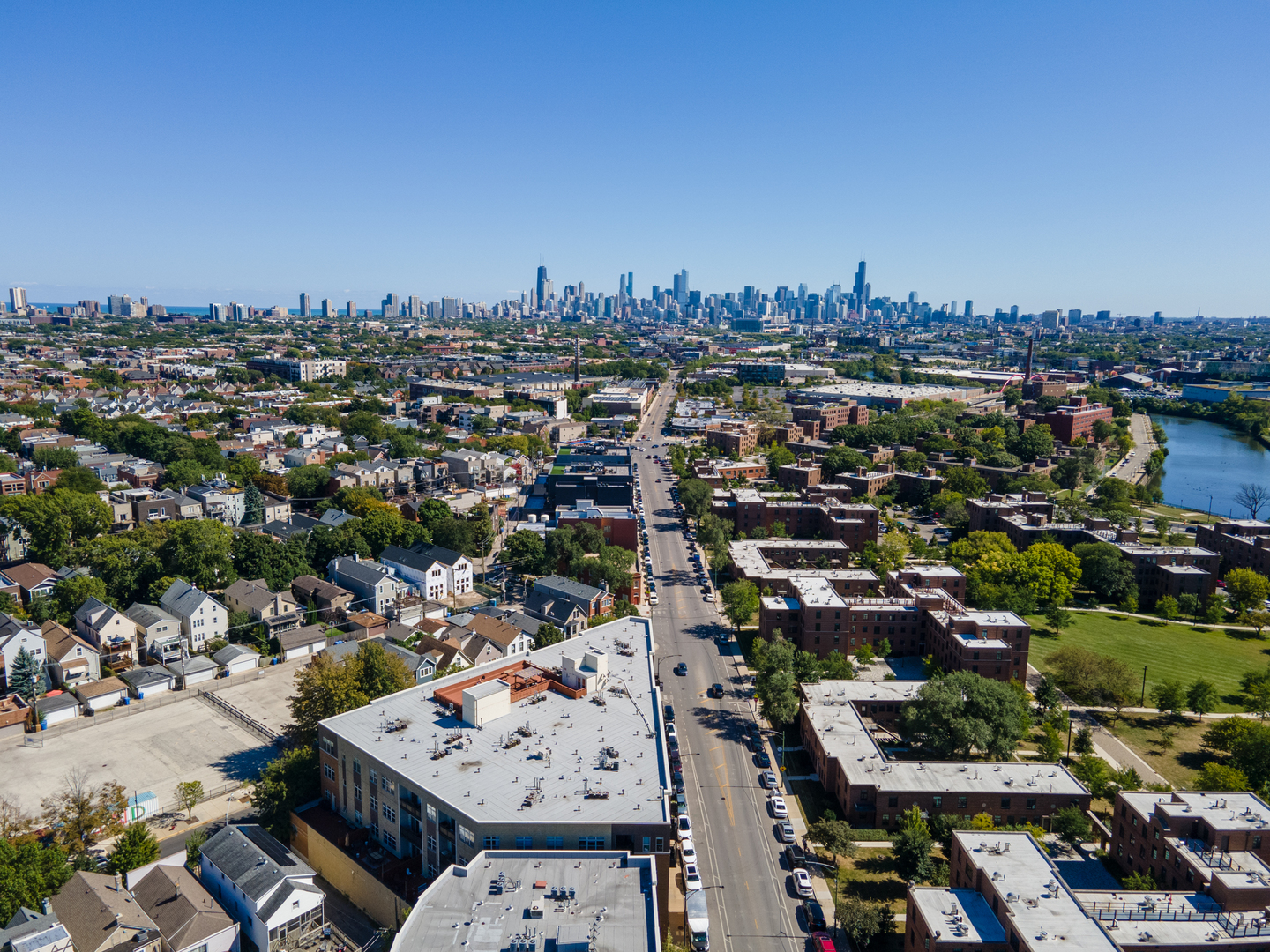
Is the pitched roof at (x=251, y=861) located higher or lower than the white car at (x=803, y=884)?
higher

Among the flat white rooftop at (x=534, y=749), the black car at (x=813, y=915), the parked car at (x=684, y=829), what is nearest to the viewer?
the flat white rooftop at (x=534, y=749)

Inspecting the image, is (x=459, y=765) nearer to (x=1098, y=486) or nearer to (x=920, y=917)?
(x=920, y=917)

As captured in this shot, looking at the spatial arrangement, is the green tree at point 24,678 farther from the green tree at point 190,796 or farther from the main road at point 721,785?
the main road at point 721,785

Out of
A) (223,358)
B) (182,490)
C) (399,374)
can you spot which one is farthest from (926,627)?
(223,358)

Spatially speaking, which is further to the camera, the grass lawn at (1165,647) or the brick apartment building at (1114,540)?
the brick apartment building at (1114,540)

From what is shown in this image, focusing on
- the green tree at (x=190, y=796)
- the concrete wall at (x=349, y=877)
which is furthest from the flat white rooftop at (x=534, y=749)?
the green tree at (x=190, y=796)

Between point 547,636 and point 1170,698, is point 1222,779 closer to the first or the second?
point 1170,698
